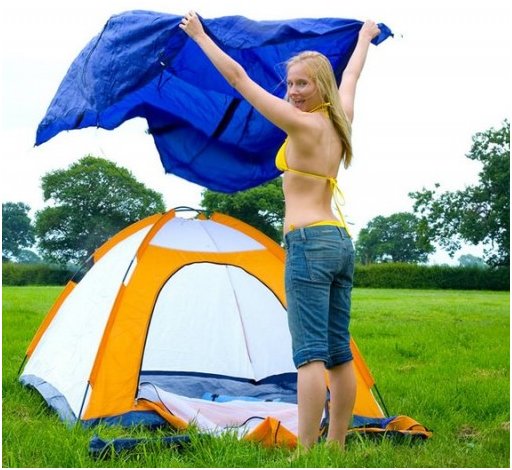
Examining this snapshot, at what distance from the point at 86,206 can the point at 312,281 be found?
2553 cm

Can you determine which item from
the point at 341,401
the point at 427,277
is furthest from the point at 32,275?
the point at 341,401

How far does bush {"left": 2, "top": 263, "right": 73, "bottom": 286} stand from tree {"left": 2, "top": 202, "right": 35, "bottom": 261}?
745cm

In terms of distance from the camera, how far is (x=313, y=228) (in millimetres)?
2562

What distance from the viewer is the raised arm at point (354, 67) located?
2.83 metres

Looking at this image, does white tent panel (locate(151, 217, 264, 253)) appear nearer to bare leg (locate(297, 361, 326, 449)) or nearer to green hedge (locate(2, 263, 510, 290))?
bare leg (locate(297, 361, 326, 449))

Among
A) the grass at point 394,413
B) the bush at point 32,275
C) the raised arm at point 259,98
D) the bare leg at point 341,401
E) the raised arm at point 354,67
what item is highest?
the raised arm at point 354,67

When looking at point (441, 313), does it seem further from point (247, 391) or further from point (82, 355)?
point (82, 355)

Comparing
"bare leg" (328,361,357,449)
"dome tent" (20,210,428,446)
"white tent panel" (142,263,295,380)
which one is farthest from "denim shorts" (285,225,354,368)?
"white tent panel" (142,263,295,380)

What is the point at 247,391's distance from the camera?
3957mm

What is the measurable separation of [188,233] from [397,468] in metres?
1.90

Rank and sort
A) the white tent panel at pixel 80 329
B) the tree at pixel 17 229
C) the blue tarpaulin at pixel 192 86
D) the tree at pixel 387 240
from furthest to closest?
1. the tree at pixel 387 240
2. the tree at pixel 17 229
3. the white tent panel at pixel 80 329
4. the blue tarpaulin at pixel 192 86

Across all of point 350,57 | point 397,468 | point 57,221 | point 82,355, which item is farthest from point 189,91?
point 57,221

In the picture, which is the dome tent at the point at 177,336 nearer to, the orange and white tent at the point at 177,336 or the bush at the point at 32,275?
the orange and white tent at the point at 177,336

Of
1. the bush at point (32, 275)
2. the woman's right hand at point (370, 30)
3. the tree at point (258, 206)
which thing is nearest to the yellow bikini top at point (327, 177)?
the woman's right hand at point (370, 30)
